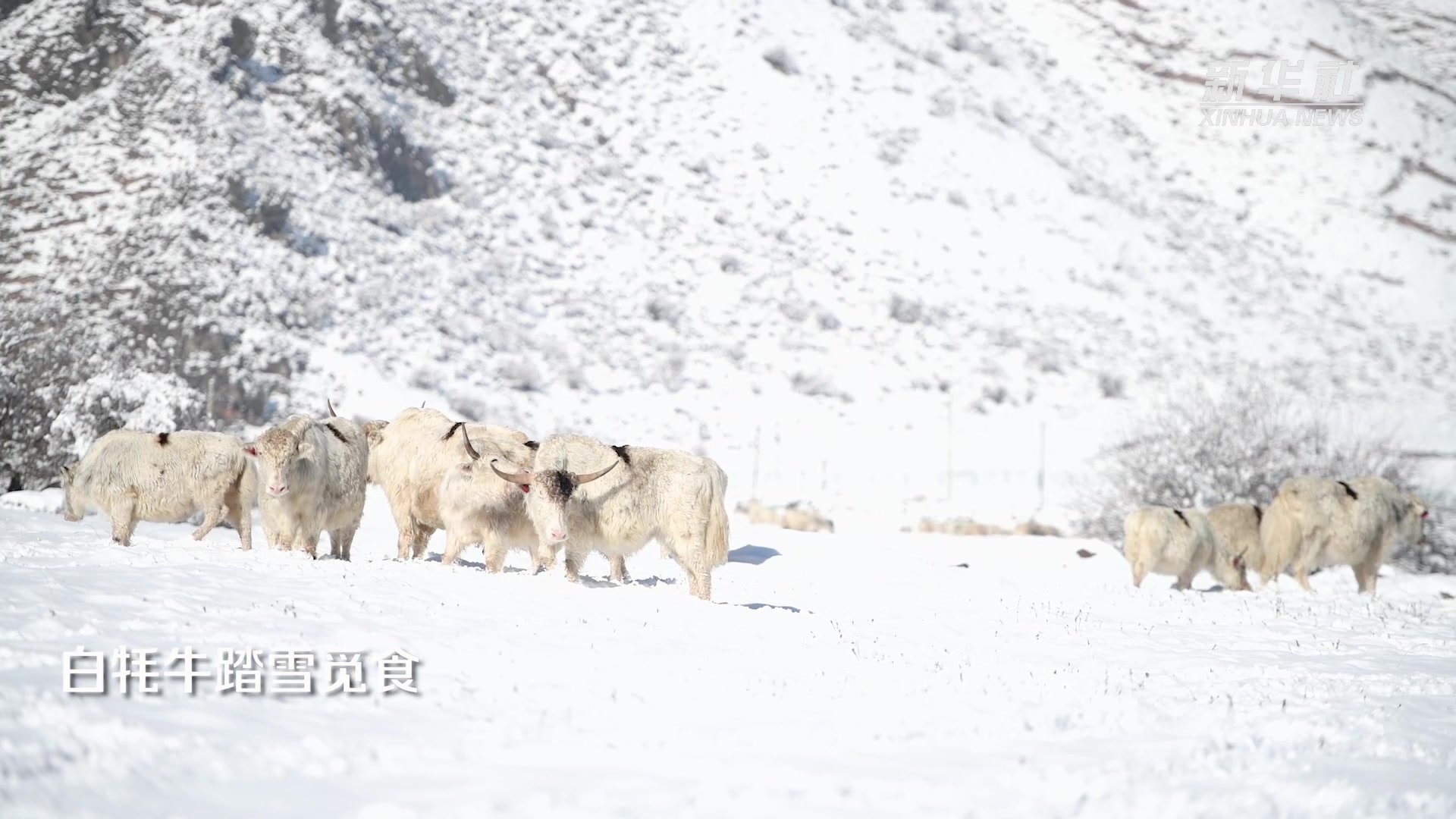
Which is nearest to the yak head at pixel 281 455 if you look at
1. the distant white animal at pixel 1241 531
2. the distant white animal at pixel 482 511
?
the distant white animal at pixel 482 511

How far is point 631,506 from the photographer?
11117 millimetres

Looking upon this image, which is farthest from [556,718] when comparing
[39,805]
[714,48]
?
[714,48]

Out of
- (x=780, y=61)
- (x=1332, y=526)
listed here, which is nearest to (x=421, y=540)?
(x=1332, y=526)

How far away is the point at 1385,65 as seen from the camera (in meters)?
69.6

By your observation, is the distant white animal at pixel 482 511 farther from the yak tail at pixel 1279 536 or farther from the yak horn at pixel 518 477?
the yak tail at pixel 1279 536

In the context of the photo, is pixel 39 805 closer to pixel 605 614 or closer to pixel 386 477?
pixel 605 614

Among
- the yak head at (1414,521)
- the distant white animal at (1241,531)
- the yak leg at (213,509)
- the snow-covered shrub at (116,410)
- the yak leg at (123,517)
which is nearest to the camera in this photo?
the yak leg at (123,517)

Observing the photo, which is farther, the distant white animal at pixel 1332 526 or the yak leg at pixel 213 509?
the distant white animal at pixel 1332 526

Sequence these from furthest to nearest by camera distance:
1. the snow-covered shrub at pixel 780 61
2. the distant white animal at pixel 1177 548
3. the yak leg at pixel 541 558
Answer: the snow-covered shrub at pixel 780 61, the distant white animal at pixel 1177 548, the yak leg at pixel 541 558

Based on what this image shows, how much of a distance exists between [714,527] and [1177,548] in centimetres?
831

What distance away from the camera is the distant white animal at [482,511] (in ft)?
38.3

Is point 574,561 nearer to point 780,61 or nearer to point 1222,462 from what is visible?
point 1222,462

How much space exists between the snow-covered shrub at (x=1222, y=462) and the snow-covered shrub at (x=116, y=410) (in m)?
19.1

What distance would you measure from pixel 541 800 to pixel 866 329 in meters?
41.0
